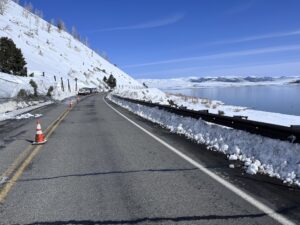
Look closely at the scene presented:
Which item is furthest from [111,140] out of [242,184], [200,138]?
[242,184]

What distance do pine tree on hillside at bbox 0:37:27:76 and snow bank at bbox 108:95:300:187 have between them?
146 feet

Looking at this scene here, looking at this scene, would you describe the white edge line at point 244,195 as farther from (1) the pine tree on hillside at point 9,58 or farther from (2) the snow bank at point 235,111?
(1) the pine tree on hillside at point 9,58

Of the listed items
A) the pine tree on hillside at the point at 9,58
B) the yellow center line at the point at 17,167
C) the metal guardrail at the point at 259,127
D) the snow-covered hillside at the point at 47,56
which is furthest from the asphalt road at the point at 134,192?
the snow-covered hillside at the point at 47,56

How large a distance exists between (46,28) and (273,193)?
173471mm

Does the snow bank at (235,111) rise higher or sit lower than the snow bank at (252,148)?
lower

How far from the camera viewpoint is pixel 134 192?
6.99 m

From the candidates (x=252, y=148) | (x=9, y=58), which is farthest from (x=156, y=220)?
(x=9, y=58)

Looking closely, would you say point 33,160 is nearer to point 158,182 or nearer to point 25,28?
point 158,182

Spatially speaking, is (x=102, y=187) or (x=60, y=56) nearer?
(x=102, y=187)

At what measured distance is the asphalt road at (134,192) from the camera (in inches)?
225

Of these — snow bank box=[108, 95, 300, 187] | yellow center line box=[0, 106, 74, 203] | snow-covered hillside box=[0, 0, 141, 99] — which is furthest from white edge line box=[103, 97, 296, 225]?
snow-covered hillside box=[0, 0, 141, 99]

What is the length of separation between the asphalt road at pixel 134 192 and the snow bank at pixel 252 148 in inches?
15.6

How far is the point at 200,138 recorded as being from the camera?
530 inches

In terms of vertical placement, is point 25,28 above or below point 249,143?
above
